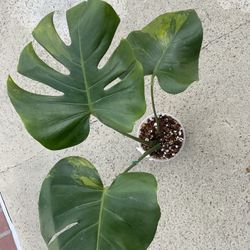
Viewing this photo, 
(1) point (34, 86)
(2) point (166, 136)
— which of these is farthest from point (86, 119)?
(1) point (34, 86)

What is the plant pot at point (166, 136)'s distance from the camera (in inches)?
56.6

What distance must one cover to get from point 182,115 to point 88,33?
61cm

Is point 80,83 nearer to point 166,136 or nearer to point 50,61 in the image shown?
point 166,136

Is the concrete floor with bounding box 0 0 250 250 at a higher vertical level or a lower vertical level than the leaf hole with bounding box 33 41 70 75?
lower

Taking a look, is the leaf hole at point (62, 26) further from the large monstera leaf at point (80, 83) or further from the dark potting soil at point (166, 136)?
the large monstera leaf at point (80, 83)

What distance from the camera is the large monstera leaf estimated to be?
1.03 meters

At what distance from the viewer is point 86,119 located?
111 cm

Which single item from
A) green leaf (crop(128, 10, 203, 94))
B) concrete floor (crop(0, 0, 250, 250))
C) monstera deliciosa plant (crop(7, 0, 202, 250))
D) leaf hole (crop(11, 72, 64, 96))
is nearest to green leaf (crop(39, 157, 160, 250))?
monstera deliciosa plant (crop(7, 0, 202, 250))

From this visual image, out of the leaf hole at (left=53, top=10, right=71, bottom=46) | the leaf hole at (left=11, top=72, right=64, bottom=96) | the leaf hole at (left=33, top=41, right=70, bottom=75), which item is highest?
the leaf hole at (left=53, top=10, right=71, bottom=46)

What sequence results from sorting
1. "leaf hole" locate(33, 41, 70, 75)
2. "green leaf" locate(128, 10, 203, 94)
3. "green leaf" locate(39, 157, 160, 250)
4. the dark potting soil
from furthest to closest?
"leaf hole" locate(33, 41, 70, 75), the dark potting soil, "green leaf" locate(128, 10, 203, 94), "green leaf" locate(39, 157, 160, 250)

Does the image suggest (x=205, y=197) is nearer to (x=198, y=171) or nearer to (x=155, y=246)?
(x=198, y=171)

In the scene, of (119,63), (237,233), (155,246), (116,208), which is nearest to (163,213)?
(155,246)

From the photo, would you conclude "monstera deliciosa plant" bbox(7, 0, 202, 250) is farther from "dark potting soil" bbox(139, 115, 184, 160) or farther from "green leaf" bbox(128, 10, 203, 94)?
"dark potting soil" bbox(139, 115, 184, 160)

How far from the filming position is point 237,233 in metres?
1.48
